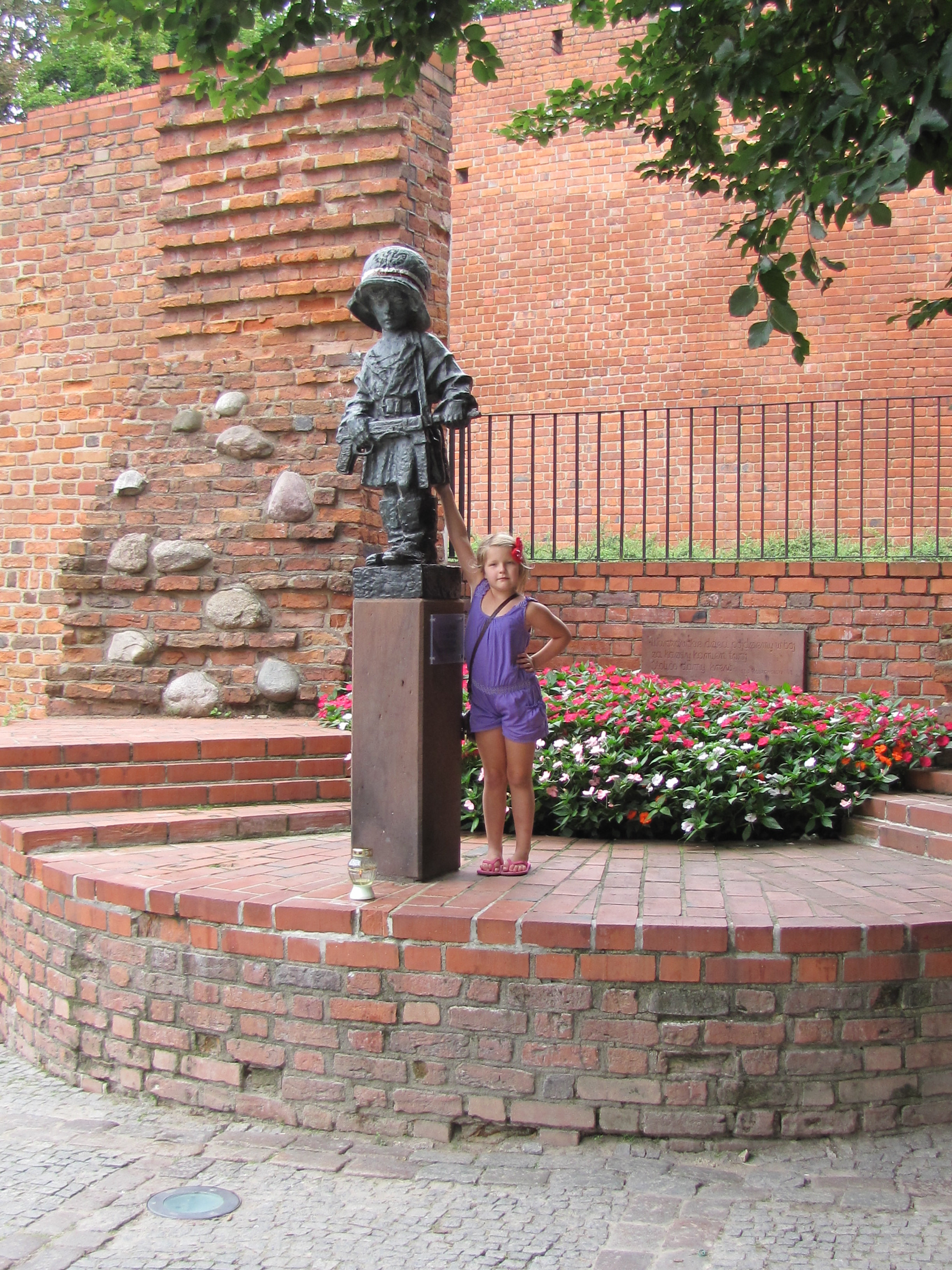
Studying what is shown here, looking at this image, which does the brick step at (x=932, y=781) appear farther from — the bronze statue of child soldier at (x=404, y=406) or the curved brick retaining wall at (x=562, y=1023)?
the bronze statue of child soldier at (x=404, y=406)

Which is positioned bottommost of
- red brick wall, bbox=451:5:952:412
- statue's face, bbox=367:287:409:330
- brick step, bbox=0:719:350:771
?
brick step, bbox=0:719:350:771

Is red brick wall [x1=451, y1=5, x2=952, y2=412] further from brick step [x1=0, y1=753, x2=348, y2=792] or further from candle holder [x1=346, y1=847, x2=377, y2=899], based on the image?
candle holder [x1=346, y1=847, x2=377, y2=899]

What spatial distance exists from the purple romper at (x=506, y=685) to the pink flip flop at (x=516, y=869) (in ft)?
1.51

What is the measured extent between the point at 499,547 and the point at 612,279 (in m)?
9.91

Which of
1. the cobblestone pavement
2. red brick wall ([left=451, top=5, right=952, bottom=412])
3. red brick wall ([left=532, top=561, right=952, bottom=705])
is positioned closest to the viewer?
the cobblestone pavement

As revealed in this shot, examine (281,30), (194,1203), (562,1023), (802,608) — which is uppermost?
(281,30)

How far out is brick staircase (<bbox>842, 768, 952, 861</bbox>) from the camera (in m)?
4.56

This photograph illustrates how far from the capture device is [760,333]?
10.5 feet

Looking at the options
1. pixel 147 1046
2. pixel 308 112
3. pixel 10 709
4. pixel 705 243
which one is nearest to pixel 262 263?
pixel 308 112

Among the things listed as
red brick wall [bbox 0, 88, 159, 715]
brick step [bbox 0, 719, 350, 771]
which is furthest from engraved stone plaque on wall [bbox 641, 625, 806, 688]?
red brick wall [bbox 0, 88, 159, 715]

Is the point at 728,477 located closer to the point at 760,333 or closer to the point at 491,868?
the point at 491,868

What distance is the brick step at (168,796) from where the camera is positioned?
4.95m

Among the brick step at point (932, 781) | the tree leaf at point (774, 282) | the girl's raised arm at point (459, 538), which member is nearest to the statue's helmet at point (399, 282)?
the girl's raised arm at point (459, 538)

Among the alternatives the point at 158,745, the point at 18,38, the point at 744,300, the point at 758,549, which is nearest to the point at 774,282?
the point at 744,300
